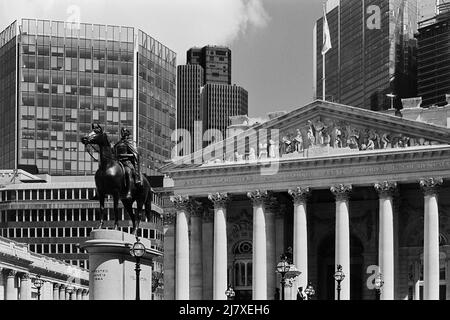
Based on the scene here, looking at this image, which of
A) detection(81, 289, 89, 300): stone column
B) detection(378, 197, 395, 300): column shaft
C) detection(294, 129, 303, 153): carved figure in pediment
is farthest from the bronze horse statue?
detection(81, 289, 89, 300): stone column

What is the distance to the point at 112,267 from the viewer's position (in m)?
39.0

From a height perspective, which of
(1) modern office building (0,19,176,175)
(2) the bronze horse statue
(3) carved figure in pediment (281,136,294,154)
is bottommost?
(2) the bronze horse statue

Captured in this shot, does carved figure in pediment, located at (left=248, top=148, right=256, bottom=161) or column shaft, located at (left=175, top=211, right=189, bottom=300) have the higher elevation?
carved figure in pediment, located at (left=248, top=148, right=256, bottom=161)

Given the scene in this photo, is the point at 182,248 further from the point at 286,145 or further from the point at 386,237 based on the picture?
the point at 386,237

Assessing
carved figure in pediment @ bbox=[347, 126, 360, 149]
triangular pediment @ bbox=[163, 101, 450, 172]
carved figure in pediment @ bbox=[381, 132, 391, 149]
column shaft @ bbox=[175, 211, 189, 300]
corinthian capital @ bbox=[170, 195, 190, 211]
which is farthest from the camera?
corinthian capital @ bbox=[170, 195, 190, 211]

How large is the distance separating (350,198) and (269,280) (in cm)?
1039

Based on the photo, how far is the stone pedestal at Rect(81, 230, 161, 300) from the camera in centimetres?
3853

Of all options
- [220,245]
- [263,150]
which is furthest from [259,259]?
[263,150]

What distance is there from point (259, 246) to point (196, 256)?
852 centimetres

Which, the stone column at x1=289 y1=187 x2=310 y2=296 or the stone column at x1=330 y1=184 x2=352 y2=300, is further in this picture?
the stone column at x1=289 y1=187 x2=310 y2=296

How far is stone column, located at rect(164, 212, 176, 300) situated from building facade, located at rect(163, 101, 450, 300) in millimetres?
202

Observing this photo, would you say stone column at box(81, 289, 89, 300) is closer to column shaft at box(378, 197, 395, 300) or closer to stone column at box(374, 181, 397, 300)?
stone column at box(374, 181, 397, 300)
